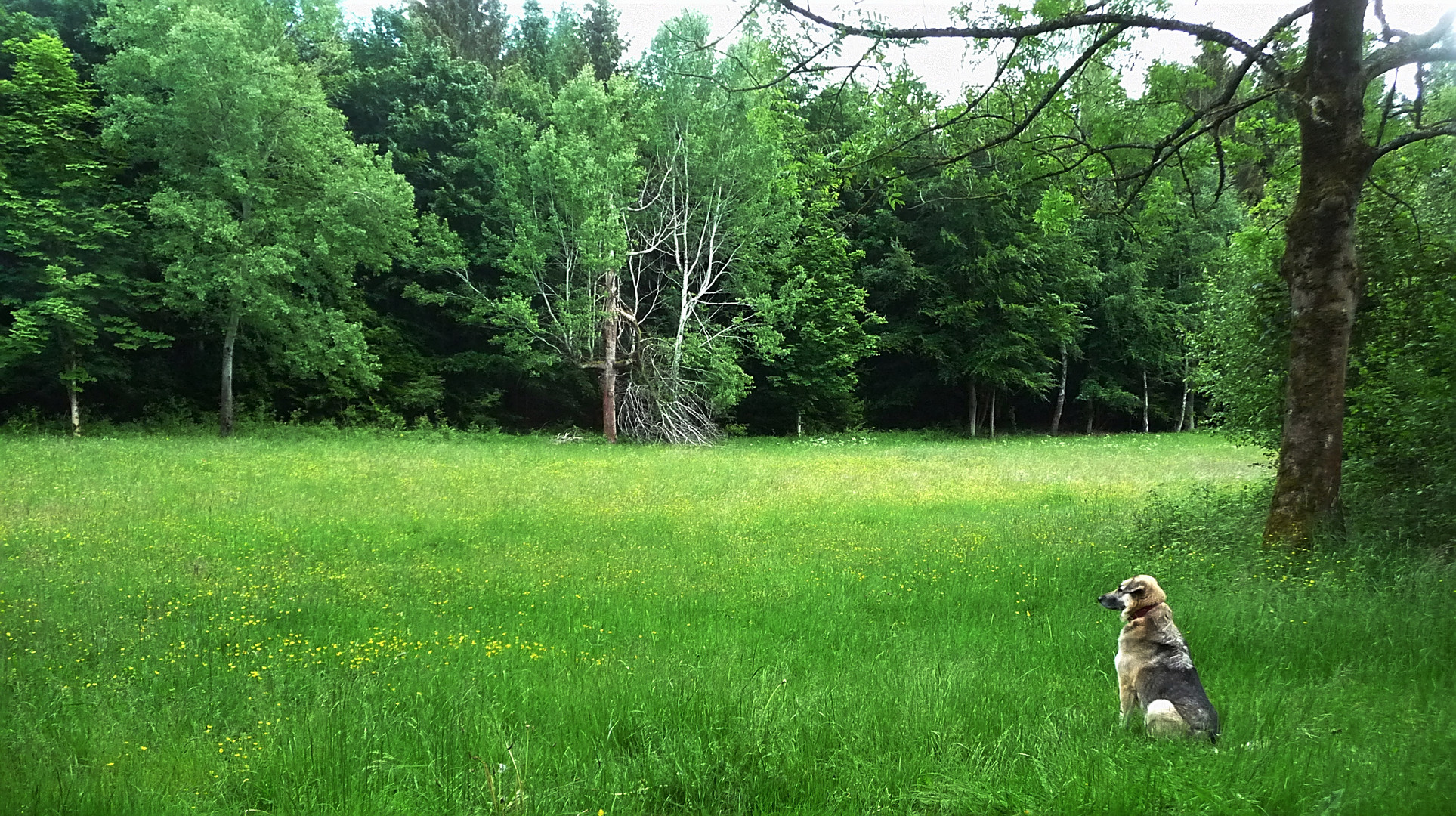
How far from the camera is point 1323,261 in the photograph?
25.6ft

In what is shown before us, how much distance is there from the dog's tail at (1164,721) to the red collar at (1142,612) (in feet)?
1.81

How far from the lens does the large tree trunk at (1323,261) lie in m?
7.73

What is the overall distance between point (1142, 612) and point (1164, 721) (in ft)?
2.31

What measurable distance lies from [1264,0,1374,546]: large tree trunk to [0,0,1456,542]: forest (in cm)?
69

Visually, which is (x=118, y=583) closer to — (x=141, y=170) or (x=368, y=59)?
(x=141, y=170)

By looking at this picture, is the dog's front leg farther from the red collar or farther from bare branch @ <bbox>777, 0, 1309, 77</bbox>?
bare branch @ <bbox>777, 0, 1309, 77</bbox>

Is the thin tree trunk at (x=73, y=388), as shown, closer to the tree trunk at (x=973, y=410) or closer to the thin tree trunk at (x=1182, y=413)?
the tree trunk at (x=973, y=410)

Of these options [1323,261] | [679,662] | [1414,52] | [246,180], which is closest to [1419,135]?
[1414,52]

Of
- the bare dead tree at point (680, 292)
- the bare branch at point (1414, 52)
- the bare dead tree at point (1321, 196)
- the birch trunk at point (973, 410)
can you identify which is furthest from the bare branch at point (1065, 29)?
the birch trunk at point (973, 410)

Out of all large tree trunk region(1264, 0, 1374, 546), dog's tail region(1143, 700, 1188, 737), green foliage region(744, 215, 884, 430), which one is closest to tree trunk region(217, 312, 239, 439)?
green foliage region(744, 215, 884, 430)

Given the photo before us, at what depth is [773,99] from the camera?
9.41 meters

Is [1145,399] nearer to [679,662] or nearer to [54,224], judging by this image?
[679,662]

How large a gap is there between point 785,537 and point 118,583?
714cm

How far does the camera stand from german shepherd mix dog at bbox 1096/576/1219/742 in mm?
4043
